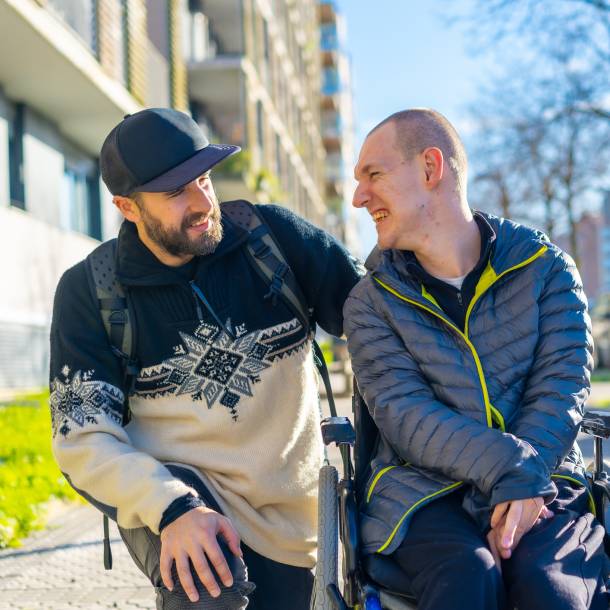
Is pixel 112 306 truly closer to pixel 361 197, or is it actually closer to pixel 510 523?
pixel 361 197

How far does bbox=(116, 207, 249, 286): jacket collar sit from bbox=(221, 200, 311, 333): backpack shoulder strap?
0.07 m

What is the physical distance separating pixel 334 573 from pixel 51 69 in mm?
12244

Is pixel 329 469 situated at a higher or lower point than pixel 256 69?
lower

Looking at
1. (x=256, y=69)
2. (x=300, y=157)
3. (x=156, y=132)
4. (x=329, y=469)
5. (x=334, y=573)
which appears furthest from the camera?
(x=300, y=157)

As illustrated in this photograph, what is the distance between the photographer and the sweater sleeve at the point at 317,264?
11.3 ft

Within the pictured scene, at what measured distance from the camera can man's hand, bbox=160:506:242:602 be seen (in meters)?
2.71

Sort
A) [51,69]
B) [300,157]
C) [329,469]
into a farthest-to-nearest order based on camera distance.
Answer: [300,157]
[51,69]
[329,469]

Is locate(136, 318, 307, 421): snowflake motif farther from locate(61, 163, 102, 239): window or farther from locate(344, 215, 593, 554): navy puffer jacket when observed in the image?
locate(61, 163, 102, 239): window

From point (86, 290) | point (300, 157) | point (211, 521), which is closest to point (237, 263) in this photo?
point (86, 290)

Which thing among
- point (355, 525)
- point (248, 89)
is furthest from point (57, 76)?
point (248, 89)

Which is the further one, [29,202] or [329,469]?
[29,202]

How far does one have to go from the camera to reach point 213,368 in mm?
3252

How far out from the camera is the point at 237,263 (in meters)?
3.39

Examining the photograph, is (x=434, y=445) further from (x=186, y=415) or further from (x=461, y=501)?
(x=186, y=415)
